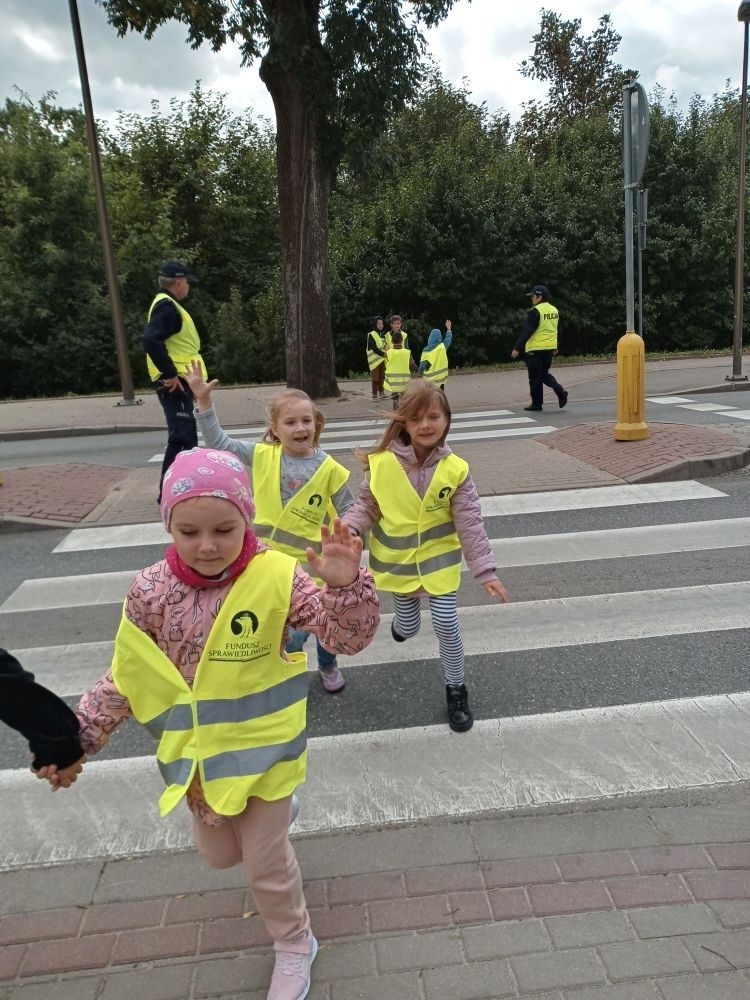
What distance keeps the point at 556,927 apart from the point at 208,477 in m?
1.65

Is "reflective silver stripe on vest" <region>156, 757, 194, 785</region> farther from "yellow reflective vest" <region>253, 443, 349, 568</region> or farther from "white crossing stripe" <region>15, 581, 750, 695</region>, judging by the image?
"white crossing stripe" <region>15, 581, 750, 695</region>

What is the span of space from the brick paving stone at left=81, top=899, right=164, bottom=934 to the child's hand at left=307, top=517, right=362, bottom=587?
1.27 m

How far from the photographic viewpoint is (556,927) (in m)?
2.29

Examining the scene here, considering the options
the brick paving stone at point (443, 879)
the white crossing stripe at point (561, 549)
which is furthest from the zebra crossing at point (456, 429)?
the brick paving stone at point (443, 879)

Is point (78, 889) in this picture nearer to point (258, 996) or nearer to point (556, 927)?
point (258, 996)

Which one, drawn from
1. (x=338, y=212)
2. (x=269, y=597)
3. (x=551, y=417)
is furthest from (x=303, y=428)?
(x=338, y=212)

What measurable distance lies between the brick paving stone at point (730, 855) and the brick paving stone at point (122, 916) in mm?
1782

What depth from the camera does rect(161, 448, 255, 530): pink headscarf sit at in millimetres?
1982

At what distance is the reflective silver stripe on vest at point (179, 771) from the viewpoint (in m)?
2.09

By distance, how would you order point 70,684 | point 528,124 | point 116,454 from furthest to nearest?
point 528,124 → point 116,454 → point 70,684

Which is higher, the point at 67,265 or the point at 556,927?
the point at 67,265

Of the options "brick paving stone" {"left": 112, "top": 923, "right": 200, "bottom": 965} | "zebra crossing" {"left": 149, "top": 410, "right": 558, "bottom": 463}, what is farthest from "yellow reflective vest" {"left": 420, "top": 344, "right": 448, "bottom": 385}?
"brick paving stone" {"left": 112, "top": 923, "right": 200, "bottom": 965}

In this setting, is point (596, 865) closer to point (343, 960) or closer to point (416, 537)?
point (343, 960)

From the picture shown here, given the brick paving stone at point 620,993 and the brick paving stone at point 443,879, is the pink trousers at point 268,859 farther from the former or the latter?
the brick paving stone at point 620,993
